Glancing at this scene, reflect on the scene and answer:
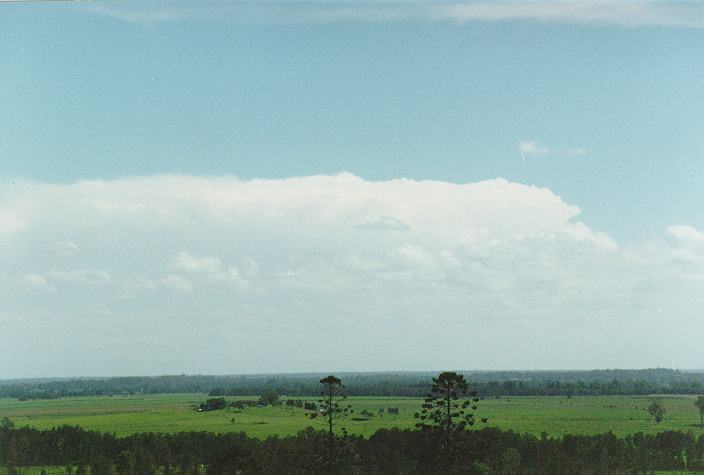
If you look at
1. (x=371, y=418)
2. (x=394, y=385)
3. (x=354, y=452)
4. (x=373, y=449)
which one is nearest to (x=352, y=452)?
(x=354, y=452)

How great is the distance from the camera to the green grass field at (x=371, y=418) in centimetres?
2738

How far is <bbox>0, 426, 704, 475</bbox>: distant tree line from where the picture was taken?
65.4 feet

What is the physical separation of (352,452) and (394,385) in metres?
12.6

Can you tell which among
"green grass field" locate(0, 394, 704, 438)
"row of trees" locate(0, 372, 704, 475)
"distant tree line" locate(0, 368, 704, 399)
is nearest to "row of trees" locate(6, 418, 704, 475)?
"row of trees" locate(0, 372, 704, 475)

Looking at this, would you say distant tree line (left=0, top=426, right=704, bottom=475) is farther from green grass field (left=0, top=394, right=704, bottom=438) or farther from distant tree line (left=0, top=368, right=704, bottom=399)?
distant tree line (left=0, top=368, right=704, bottom=399)

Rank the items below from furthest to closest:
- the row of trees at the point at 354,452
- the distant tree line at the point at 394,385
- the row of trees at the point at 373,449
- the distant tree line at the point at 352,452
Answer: the distant tree line at the point at 394,385
the distant tree line at the point at 352,452
the row of trees at the point at 354,452
the row of trees at the point at 373,449

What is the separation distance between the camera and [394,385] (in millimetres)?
32938

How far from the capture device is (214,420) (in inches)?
1252

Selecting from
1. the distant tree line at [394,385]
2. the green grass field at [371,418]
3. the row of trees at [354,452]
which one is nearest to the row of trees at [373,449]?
the row of trees at [354,452]

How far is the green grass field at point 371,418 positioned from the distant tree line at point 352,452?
1221mm

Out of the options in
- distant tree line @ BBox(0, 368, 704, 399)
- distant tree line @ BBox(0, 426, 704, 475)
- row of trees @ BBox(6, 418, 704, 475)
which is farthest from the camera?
distant tree line @ BBox(0, 368, 704, 399)

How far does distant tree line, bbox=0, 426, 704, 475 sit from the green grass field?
1221 millimetres

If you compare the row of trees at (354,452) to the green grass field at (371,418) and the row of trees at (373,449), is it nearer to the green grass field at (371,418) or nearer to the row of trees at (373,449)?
the row of trees at (373,449)

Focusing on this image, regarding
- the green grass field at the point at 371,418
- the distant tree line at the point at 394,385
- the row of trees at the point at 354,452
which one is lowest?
the row of trees at the point at 354,452
